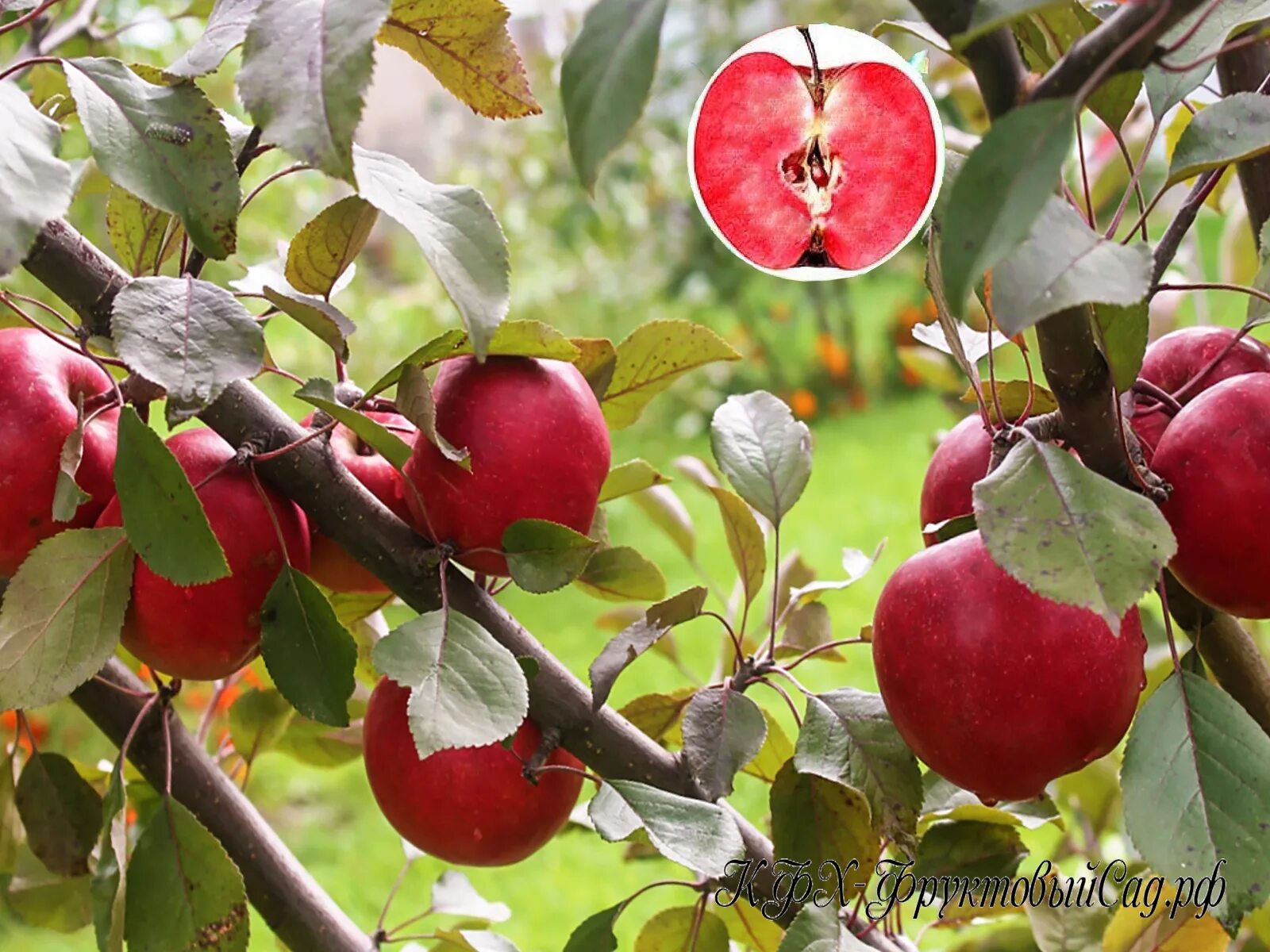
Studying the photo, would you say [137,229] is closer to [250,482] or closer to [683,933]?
[250,482]

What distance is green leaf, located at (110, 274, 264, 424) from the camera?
1.20ft

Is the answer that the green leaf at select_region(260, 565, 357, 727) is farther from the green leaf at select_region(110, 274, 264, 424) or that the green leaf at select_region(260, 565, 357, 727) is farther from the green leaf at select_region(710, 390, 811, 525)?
the green leaf at select_region(710, 390, 811, 525)

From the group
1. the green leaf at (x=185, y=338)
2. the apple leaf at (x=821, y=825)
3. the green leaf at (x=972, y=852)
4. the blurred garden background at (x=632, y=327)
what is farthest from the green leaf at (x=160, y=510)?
the blurred garden background at (x=632, y=327)

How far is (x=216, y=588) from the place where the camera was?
450 millimetres

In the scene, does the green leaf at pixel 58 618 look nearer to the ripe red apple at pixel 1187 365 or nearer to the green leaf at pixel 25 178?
→ the green leaf at pixel 25 178

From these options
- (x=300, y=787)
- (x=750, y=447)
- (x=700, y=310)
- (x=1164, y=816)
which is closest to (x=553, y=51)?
(x=700, y=310)

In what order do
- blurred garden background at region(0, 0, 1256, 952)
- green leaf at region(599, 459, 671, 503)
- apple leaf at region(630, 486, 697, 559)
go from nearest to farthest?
green leaf at region(599, 459, 671, 503), apple leaf at region(630, 486, 697, 559), blurred garden background at region(0, 0, 1256, 952)

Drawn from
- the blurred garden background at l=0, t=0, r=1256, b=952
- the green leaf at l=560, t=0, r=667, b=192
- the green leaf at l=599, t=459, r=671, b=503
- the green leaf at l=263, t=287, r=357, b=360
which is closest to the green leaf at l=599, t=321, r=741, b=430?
the green leaf at l=599, t=459, r=671, b=503

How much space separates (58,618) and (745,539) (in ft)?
1.00

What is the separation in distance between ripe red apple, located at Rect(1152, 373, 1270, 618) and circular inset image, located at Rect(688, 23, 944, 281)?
11cm

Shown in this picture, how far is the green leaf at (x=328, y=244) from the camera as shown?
0.45 meters

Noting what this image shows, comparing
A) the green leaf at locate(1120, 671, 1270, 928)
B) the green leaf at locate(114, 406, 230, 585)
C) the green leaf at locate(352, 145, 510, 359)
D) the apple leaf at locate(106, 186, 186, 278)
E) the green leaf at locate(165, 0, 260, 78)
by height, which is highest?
the green leaf at locate(165, 0, 260, 78)

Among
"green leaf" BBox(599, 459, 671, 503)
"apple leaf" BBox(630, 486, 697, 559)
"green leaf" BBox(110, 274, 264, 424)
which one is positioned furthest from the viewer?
"apple leaf" BBox(630, 486, 697, 559)

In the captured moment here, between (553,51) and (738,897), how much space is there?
128 inches
